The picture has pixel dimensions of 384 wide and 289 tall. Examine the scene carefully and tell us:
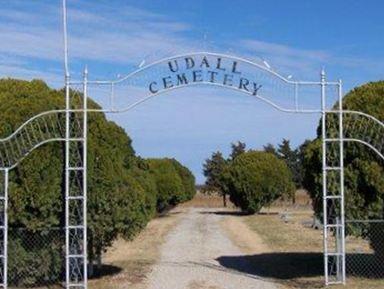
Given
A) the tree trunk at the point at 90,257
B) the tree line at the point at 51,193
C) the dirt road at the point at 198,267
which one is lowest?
the dirt road at the point at 198,267

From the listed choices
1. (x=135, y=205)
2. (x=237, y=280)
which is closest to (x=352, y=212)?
(x=237, y=280)

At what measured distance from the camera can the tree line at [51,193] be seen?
1502cm

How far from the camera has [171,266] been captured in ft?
65.3

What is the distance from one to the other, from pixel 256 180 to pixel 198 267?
30.0 metres

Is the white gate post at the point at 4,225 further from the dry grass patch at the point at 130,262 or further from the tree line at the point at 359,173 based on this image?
the tree line at the point at 359,173

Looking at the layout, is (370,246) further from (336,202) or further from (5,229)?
(5,229)

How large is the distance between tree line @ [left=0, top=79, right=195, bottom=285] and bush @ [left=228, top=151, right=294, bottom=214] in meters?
33.2

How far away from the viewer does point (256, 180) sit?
162ft

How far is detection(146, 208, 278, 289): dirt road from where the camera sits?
643 inches

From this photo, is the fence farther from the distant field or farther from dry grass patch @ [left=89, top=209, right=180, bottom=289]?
dry grass patch @ [left=89, top=209, right=180, bottom=289]

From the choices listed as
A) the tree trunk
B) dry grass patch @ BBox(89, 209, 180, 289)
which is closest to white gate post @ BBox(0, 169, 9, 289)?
the tree trunk

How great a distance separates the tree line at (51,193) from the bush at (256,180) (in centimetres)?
3317

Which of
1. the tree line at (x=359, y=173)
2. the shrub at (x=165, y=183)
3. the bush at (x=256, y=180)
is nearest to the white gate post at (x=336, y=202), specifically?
the tree line at (x=359, y=173)

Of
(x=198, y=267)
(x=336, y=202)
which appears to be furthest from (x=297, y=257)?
(x=336, y=202)
